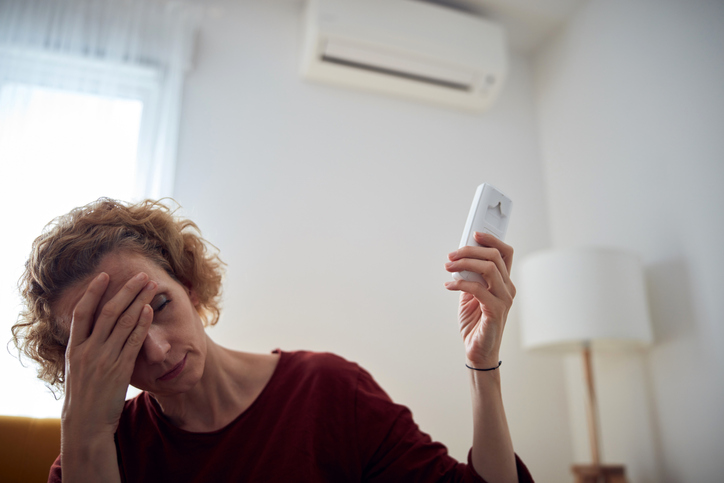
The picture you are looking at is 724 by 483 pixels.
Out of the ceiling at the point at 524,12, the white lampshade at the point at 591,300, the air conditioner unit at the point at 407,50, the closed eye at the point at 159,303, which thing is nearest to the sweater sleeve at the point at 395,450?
the closed eye at the point at 159,303

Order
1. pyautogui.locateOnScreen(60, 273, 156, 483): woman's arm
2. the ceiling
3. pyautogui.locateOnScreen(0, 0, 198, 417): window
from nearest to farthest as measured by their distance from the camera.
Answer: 1. pyautogui.locateOnScreen(60, 273, 156, 483): woman's arm
2. pyautogui.locateOnScreen(0, 0, 198, 417): window
3. the ceiling

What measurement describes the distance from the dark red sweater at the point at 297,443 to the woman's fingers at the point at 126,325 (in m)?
0.27

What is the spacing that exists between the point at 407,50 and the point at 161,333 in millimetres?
1694

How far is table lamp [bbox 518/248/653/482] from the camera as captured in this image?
66.7 inches

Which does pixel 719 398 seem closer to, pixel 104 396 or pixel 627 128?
pixel 627 128

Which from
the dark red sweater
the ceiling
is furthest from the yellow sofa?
the ceiling

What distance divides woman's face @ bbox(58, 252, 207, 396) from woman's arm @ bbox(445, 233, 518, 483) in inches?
18.7

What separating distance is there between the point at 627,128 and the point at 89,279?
1.94m

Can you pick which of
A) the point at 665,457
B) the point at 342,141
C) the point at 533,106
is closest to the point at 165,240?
the point at 342,141

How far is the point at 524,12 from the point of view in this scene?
2.43m

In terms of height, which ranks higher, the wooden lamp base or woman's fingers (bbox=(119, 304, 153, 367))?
woman's fingers (bbox=(119, 304, 153, 367))

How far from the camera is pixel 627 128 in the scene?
204 centimetres

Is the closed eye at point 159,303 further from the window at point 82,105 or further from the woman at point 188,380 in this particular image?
the window at point 82,105

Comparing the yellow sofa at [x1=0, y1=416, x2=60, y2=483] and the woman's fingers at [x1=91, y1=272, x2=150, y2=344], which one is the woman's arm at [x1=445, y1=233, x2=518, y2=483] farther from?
the yellow sofa at [x1=0, y1=416, x2=60, y2=483]
